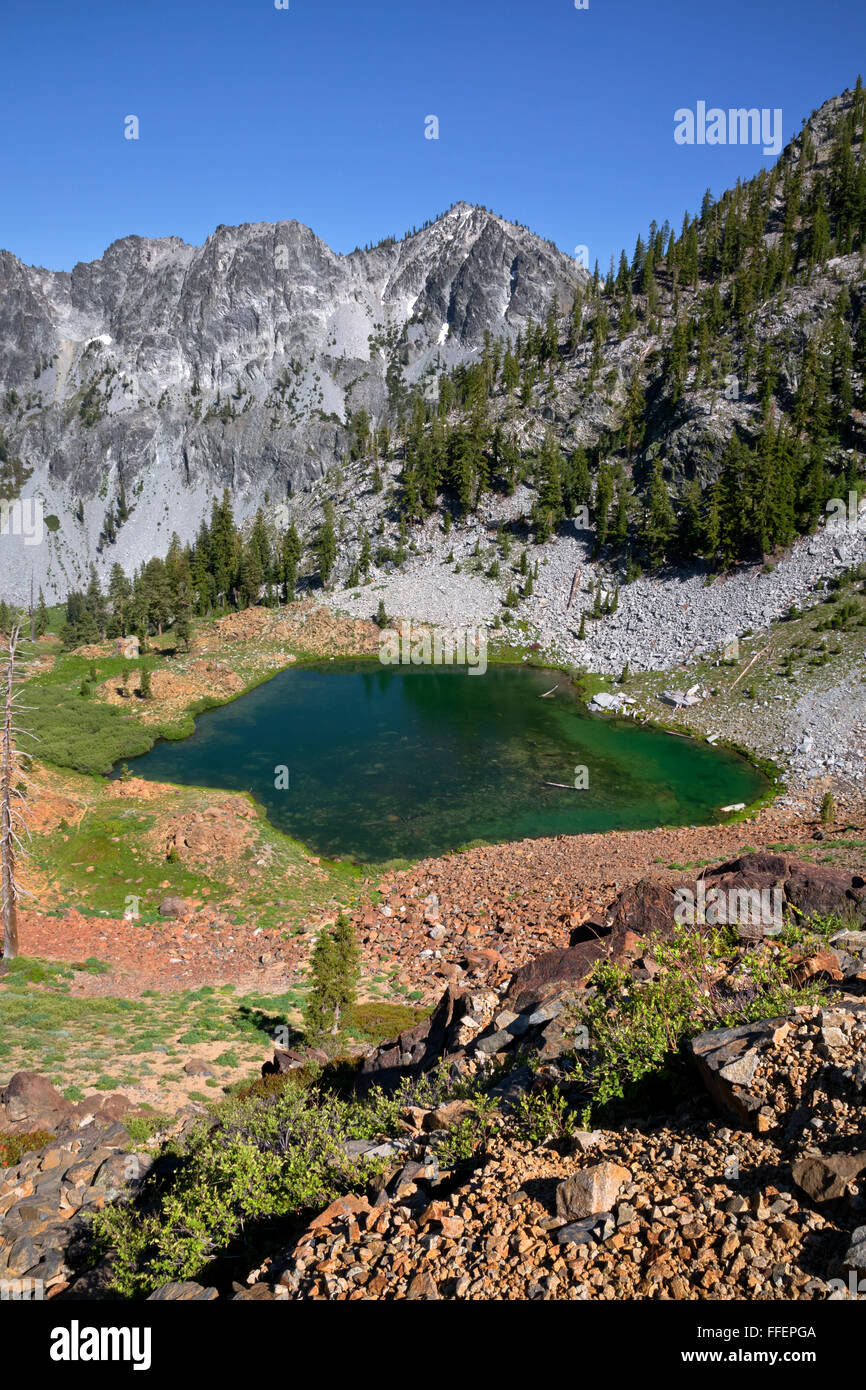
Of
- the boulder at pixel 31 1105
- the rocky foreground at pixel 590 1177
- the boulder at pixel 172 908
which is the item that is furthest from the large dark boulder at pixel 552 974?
the boulder at pixel 172 908

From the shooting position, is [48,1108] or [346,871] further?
[346,871]

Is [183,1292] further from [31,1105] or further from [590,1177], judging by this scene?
[31,1105]

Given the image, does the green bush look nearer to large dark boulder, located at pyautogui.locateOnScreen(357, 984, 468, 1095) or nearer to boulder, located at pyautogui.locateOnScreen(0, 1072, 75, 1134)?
large dark boulder, located at pyautogui.locateOnScreen(357, 984, 468, 1095)

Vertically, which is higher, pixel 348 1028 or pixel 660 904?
pixel 660 904

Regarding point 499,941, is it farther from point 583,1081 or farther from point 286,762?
point 286,762

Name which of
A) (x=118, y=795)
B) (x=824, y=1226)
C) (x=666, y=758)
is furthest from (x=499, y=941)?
(x=666, y=758)

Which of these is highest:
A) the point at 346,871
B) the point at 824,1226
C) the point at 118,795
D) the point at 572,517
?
the point at 572,517

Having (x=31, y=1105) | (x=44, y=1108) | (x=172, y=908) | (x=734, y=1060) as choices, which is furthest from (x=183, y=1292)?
(x=172, y=908)

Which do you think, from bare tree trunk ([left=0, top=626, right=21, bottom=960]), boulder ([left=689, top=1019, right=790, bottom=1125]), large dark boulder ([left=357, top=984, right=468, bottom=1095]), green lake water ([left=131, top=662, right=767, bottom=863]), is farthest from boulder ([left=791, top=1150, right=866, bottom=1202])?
green lake water ([left=131, top=662, right=767, bottom=863])
